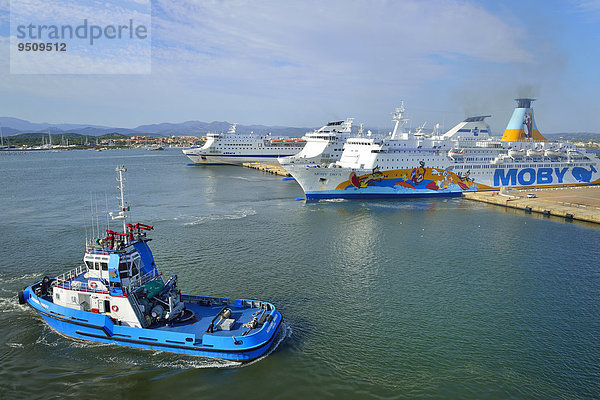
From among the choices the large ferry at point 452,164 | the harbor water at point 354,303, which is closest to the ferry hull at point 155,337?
the harbor water at point 354,303

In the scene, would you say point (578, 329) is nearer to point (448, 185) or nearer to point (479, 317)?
point (479, 317)

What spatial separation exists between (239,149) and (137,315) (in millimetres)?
78153

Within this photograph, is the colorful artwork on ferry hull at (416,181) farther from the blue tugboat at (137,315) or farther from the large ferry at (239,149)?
the large ferry at (239,149)

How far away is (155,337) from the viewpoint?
1259 centimetres

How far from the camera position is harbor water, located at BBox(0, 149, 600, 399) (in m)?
11.6

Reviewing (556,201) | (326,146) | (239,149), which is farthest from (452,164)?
(239,149)

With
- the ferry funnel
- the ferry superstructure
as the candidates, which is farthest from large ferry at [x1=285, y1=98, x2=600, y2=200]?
the ferry superstructure

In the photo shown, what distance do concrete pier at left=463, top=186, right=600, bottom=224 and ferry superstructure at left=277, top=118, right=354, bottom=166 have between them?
1818 centimetres

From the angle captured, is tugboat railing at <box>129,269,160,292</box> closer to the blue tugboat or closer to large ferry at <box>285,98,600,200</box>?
the blue tugboat

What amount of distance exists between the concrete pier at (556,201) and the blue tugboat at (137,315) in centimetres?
3265

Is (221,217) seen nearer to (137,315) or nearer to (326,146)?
(137,315)

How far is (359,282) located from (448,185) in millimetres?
32110

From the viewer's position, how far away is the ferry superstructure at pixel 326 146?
52806 mm

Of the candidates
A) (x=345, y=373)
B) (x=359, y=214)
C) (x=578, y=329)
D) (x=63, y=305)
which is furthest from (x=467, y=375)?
(x=359, y=214)
